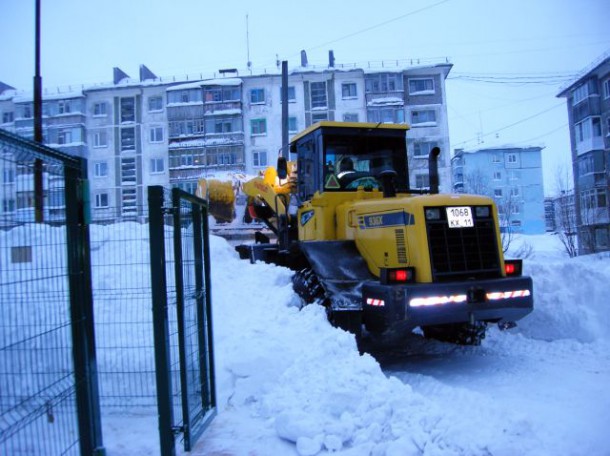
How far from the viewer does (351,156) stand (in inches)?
323

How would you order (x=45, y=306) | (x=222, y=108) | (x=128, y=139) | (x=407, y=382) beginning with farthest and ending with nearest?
(x=128, y=139)
(x=222, y=108)
(x=407, y=382)
(x=45, y=306)

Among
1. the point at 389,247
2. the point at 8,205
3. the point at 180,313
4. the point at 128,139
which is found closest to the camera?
the point at 8,205

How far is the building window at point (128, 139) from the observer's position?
45.0 meters

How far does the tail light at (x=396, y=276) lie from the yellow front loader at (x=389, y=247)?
0.04 feet

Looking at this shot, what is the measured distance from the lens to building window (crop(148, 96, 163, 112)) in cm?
4466

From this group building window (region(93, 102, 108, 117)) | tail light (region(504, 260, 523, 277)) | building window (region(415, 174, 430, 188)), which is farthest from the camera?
building window (region(93, 102, 108, 117))

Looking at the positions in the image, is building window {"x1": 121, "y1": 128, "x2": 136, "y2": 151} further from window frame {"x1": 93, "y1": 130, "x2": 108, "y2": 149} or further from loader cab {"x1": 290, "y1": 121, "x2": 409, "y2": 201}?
loader cab {"x1": 290, "y1": 121, "x2": 409, "y2": 201}

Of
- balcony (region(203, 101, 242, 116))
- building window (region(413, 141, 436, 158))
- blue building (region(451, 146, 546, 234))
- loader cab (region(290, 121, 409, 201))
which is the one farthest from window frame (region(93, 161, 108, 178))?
loader cab (region(290, 121, 409, 201))

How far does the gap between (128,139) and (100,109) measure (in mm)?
3462

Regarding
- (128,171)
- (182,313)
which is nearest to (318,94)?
(128,171)

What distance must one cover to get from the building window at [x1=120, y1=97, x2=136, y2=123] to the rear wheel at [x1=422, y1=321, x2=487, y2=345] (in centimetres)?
4163

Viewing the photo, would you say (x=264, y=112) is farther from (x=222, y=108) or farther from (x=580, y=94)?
(x=580, y=94)

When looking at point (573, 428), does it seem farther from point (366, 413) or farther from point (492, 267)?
point (492, 267)

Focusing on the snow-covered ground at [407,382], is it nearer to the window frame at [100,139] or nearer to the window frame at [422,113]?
the window frame at [422,113]
